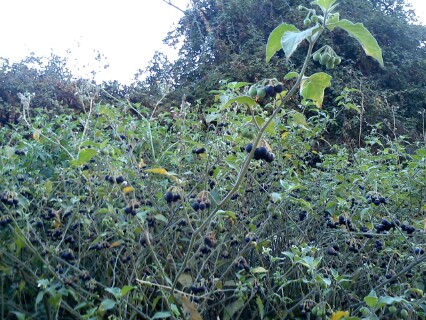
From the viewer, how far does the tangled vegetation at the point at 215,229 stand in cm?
192

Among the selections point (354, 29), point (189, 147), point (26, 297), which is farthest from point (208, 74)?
point (354, 29)

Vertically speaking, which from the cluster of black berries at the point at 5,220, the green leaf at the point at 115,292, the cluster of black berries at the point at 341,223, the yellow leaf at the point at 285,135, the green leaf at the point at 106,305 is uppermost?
the yellow leaf at the point at 285,135

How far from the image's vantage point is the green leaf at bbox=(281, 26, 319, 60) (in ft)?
4.50

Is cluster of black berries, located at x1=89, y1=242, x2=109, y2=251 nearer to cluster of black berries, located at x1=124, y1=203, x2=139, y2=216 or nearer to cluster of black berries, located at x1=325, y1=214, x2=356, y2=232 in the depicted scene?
cluster of black berries, located at x1=124, y1=203, x2=139, y2=216

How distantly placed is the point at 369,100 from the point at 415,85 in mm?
2547

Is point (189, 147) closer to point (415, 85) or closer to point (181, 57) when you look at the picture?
point (181, 57)

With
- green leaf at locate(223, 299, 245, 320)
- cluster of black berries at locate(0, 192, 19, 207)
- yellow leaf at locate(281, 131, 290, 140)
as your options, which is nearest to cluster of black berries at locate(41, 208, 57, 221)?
cluster of black berries at locate(0, 192, 19, 207)

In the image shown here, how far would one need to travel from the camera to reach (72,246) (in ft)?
8.33

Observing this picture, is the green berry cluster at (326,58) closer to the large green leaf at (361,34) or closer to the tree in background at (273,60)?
the large green leaf at (361,34)

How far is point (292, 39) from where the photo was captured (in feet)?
4.64

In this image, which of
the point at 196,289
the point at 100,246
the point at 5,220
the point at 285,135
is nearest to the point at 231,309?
the point at 196,289

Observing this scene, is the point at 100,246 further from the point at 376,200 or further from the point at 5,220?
the point at 376,200

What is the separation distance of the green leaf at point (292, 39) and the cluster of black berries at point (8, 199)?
50.1 inches

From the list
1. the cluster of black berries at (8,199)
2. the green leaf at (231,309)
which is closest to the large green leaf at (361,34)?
the green leaf at (231,309)
